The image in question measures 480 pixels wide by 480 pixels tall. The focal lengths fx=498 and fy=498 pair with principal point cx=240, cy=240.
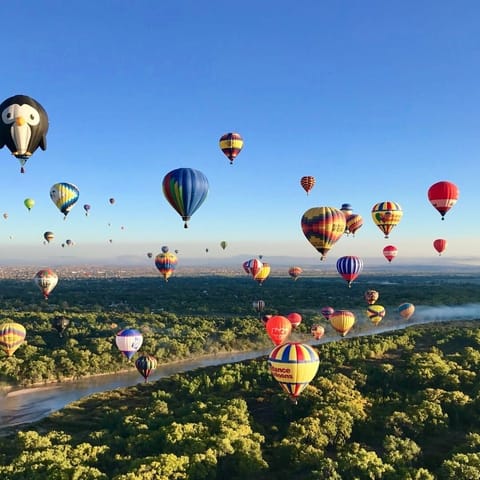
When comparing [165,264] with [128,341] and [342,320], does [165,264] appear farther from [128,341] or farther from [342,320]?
[342,320]

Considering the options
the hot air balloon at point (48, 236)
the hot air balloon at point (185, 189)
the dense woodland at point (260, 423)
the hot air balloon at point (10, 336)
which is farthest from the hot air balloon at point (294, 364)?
the hot air balloon at point (48, 236)

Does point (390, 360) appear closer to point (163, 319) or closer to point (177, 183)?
point (177, 183)

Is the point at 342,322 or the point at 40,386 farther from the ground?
the point at 342,322

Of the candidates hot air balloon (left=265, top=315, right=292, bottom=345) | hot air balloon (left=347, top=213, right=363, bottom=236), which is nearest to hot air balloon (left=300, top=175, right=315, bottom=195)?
hot air balloon (left=347, top=213, right=363, bottom=236)

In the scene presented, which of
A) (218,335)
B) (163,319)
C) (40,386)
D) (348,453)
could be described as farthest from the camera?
(163,319)

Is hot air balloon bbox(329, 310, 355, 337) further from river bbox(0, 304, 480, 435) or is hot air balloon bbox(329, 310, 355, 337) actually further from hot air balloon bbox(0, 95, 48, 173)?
hot air balloon bbox(0, 95, 48, 173)

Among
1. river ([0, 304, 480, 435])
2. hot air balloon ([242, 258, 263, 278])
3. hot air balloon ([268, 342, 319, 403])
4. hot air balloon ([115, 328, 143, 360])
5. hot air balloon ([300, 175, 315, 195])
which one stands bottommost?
river ([0, 304, 480, 435])

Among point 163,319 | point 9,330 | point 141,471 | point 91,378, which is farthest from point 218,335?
point 141,471
